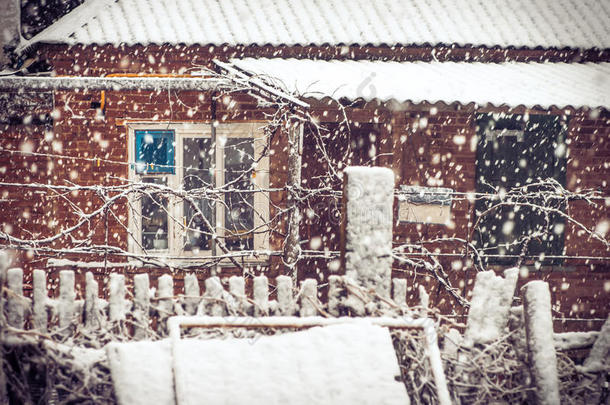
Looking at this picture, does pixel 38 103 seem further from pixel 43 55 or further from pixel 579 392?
pixel 579 392

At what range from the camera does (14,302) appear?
9.36ft

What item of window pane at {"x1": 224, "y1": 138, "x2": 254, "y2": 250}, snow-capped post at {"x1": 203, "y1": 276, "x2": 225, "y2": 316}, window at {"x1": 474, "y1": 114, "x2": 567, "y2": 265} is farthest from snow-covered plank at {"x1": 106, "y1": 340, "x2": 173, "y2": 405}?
window at {"x1": 474, "y1": 114, "x2": 567, "y2": 265}

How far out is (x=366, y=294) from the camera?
10.4ft

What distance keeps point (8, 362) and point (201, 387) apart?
3.40 ft

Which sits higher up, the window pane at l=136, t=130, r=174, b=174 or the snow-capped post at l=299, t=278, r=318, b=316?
the window pane at l=136, t=130, r=174, b=174

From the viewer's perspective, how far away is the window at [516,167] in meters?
7.01

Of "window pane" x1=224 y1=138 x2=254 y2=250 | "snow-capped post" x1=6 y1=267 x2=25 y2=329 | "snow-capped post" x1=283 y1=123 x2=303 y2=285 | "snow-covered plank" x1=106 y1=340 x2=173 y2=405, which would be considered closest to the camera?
"snow-covered plank" x1=106 y1=340 x2=173 y2=405

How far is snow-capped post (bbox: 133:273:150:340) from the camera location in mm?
2973

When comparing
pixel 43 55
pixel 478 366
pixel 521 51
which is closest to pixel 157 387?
pixel 478 366

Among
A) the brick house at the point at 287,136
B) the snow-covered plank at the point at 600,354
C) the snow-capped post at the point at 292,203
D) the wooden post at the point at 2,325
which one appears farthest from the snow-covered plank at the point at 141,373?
the brick house at the point at 287,136

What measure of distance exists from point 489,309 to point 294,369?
1247 mm

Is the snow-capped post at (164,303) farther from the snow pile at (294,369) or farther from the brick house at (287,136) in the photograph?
the brick house at (287,136)

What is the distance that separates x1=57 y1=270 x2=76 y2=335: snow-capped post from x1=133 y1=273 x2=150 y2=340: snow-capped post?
345mm

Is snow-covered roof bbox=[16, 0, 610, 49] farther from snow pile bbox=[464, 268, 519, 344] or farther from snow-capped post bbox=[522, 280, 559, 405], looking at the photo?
snow-capped post bbox=[522, 280, 559, 405]
